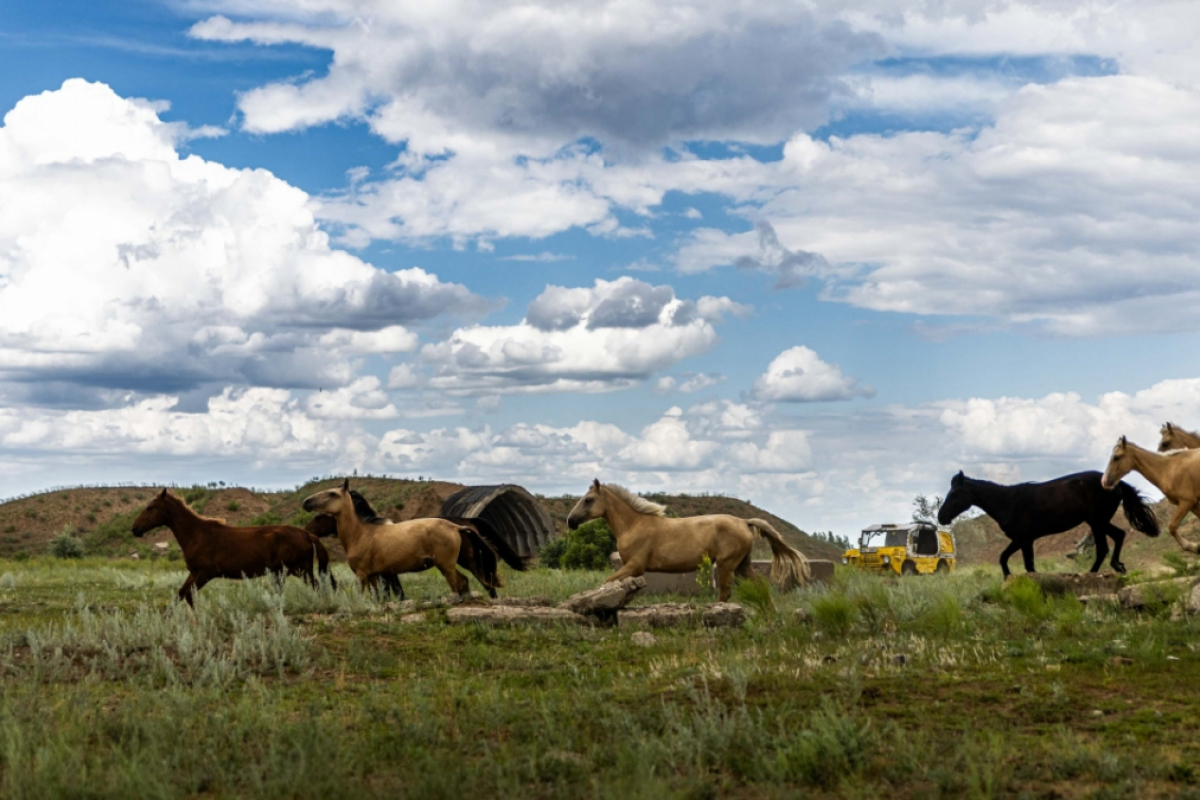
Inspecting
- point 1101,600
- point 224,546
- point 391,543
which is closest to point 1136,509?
point 1101,600

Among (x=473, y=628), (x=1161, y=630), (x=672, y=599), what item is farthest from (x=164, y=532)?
(x=1161, y=630)

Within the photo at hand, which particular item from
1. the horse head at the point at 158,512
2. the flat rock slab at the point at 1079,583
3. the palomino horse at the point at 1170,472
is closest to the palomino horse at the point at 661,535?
the flat rock slab at the point at 1079,583

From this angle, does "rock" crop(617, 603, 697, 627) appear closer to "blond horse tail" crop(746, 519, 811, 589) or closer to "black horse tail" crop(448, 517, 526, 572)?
"blond horse tail" crop(746, 519, 811, 589)

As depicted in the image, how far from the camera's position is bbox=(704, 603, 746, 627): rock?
1421 centimetres

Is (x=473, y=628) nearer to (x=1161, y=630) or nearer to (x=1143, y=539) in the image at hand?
(x=1161, y=630)

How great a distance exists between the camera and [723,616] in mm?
14203

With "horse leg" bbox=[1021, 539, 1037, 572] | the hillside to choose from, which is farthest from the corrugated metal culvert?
the hillside

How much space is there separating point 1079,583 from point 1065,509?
161 inches

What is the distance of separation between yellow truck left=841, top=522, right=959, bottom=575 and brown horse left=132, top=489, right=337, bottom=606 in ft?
77.0

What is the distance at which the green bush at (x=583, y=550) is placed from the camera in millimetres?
36344

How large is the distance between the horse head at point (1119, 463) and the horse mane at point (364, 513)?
12.5 meters

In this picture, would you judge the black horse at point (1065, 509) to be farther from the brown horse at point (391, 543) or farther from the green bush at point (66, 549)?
the green bush at point (66, 549)

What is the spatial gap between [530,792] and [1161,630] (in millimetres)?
9283

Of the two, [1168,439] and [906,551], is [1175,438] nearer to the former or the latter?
[1168,439]
